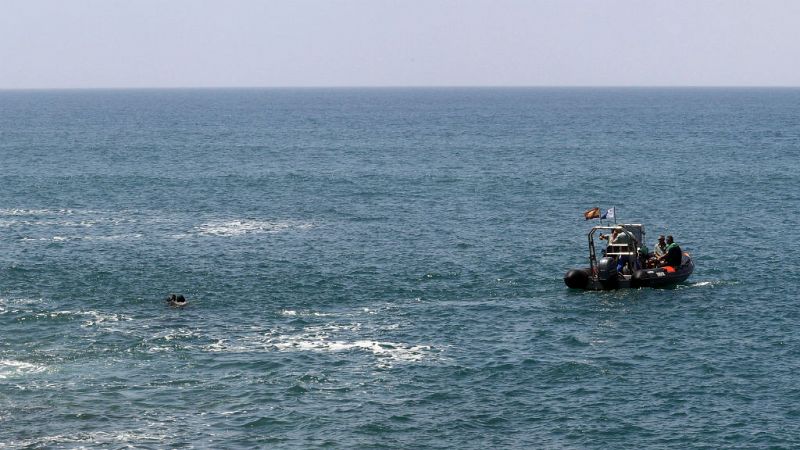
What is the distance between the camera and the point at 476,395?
181 feet

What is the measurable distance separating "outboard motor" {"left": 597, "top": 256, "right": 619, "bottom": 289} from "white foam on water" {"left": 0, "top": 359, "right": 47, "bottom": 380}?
3880 centimetres

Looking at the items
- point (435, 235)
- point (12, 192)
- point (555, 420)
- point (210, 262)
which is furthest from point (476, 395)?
point (12, 192)

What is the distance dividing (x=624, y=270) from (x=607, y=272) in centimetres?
211

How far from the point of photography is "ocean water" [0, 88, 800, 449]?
5116 centimetres

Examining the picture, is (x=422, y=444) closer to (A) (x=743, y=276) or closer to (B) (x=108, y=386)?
(B) (x=108, y=386)

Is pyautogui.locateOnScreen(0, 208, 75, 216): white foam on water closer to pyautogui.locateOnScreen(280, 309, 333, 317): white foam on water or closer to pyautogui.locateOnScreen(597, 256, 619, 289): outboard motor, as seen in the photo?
pyautogui.locateOnScreen(280, 309, 333, 317): white foam on water

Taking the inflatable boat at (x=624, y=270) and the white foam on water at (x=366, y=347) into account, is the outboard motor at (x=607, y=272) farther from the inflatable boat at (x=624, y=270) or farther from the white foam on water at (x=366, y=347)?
the white foam on water at (x=366, y=347)

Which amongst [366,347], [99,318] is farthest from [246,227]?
[366,347]

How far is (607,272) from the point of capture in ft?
247

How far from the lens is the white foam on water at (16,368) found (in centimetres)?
5716

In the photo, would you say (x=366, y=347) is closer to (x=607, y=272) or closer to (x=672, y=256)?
(x=607, y=272)

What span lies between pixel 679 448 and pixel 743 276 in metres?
36.1

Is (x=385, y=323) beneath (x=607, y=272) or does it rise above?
beneath

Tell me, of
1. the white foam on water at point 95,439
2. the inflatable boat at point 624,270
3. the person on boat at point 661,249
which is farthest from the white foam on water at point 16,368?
the person on boat at point 661,249
